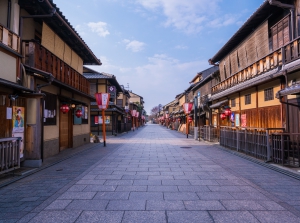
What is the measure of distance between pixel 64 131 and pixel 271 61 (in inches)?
526

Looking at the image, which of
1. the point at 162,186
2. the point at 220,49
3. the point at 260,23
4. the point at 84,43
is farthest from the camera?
the point at 220,49

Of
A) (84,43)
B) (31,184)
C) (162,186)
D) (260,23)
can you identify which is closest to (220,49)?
(260,23)

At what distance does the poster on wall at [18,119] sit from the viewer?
8445 millimetres

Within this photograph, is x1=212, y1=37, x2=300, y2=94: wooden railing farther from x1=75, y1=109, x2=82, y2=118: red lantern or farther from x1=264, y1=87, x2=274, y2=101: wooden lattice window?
x1=75, y1=109, x2=82, y2=118: red lantern

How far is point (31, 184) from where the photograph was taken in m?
6.70

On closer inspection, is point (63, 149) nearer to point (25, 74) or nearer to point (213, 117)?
point (25, 74)

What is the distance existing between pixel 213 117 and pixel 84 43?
1517 cm

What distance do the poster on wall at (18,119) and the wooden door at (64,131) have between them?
4513 millimetres

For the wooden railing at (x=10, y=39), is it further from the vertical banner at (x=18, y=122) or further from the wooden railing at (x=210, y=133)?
the wooden railing at (x=210, y=133)

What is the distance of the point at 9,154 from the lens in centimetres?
726

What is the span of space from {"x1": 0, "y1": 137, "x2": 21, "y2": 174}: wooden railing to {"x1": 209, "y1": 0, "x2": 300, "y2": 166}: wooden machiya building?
396 inches

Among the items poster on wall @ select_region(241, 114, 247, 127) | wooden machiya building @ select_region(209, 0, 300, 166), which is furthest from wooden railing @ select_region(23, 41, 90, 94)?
poster on wall @ select_region(241, 114, 247, 127)

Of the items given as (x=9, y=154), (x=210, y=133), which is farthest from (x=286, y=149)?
(x=210, y=133)

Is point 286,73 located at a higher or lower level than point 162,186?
higher
